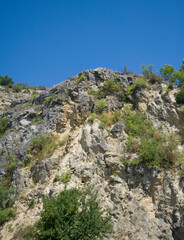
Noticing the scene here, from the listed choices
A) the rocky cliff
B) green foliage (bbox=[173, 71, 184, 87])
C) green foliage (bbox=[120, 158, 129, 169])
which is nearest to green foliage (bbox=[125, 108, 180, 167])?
Answer: the rocky cliff

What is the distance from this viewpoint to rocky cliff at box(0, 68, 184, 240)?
8.89 metres

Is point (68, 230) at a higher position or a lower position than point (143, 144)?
lower

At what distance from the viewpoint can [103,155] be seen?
35.0 ft

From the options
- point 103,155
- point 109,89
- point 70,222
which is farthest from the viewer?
point 109,89

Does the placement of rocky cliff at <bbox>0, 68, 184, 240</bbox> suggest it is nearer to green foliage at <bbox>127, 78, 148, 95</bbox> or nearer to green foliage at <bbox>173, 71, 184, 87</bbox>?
green foliage at <bbox>127, 78, 148, 95</bbox>

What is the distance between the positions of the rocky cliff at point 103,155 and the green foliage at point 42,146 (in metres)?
0.07

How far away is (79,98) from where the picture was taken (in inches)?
588

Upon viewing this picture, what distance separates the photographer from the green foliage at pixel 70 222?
723 cm

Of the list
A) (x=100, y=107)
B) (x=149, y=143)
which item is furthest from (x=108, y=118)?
(x=149, y=143)

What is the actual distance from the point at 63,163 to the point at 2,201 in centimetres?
445

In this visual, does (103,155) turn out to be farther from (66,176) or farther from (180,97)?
(180,97)

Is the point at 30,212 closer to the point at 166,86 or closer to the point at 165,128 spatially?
the point at 165,128

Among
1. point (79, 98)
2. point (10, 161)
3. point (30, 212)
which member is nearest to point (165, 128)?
point (79, 98)

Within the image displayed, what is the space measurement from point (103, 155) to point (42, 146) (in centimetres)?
502
